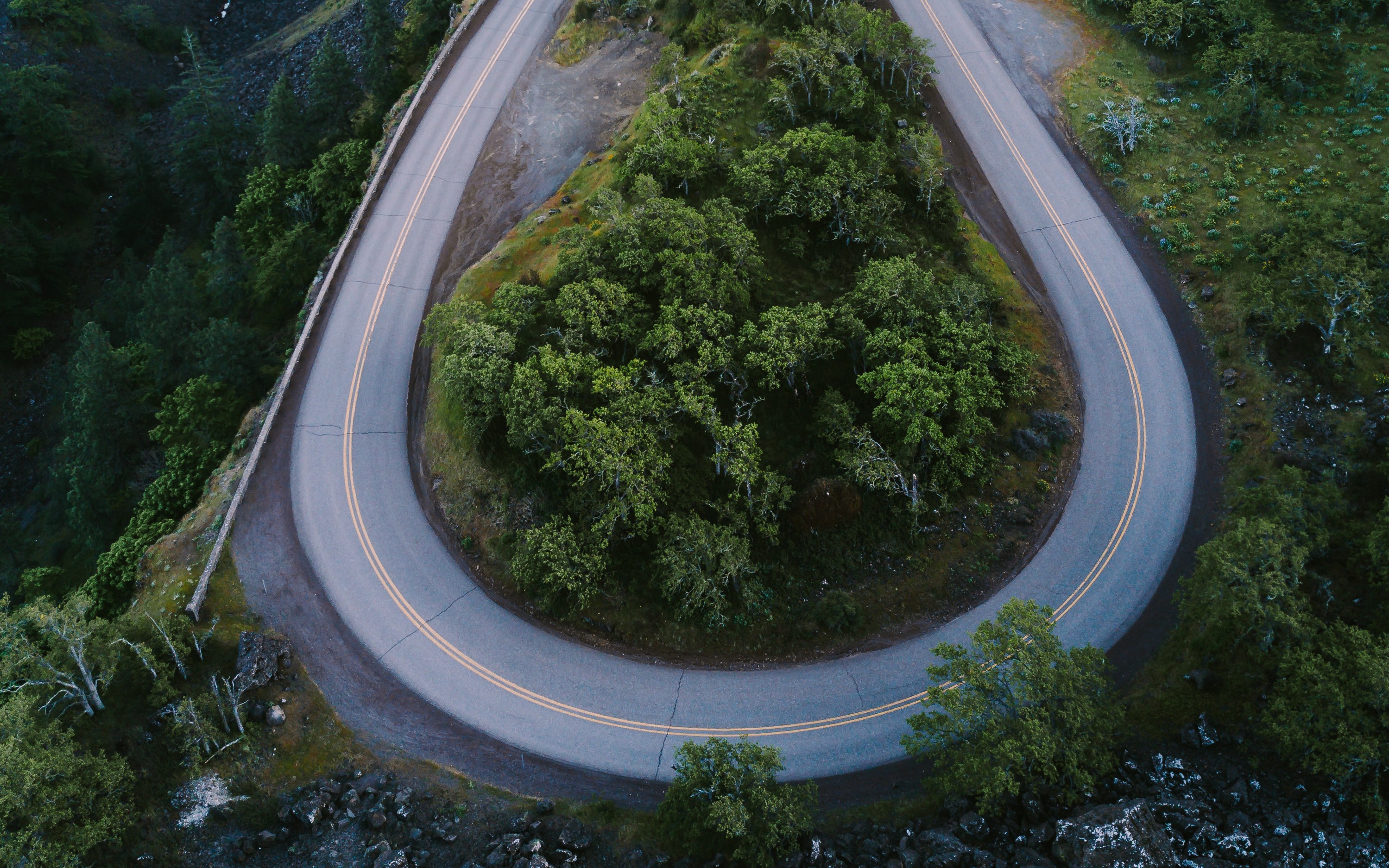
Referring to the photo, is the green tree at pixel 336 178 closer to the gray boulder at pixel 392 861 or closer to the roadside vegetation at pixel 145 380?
the roadside vegetation at pixel 145 380

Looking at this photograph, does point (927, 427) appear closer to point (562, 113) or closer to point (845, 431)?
point (845, 431)

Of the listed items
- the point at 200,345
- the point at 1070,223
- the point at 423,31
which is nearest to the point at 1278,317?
the point at 1070,223

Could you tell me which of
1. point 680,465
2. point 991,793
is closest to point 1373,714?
point 991,793

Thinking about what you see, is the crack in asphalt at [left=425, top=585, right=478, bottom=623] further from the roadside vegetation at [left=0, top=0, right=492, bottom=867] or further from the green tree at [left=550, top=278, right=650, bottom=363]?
the green tree at [left=550, top=278, right=650, bottom=363]

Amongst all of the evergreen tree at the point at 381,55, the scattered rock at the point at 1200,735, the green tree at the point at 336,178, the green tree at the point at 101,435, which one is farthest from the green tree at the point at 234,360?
the scattered rock at the point at 1200,735

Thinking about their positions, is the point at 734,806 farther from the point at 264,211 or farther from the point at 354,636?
the point at 264,211
